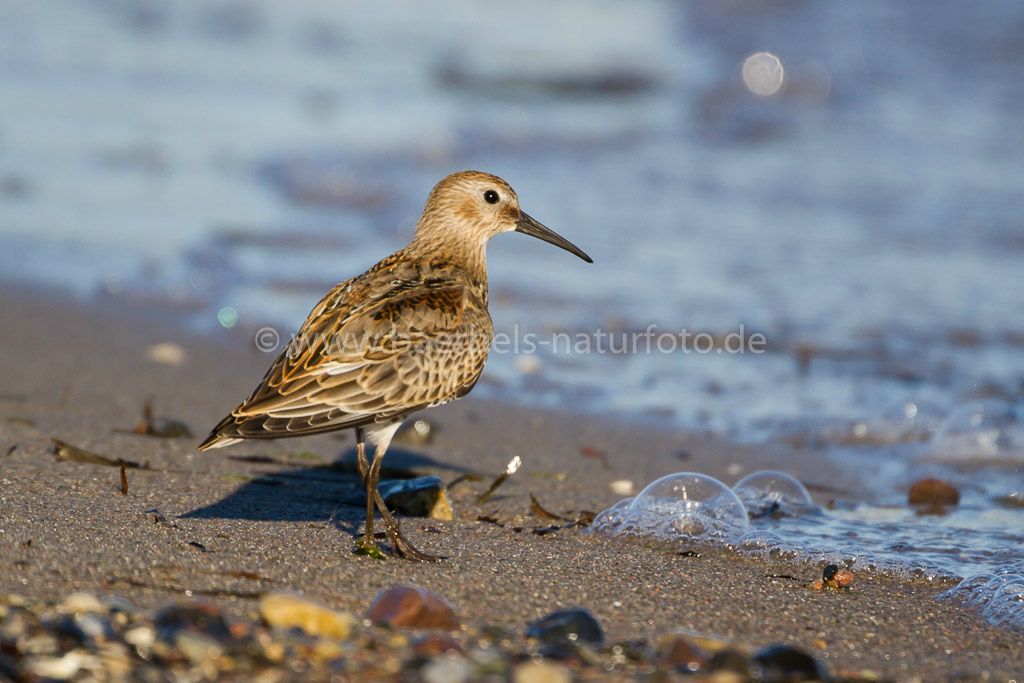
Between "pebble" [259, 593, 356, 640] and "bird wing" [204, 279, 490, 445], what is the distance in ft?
3.71

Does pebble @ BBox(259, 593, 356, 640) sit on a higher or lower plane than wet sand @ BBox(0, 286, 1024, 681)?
lower

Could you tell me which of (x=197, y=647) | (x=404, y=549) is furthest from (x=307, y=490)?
(x=197, y=647)

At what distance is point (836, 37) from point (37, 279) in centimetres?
1257

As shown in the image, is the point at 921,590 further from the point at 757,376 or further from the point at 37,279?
the point at 37,279

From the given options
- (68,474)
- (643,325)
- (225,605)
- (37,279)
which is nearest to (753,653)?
(225,605)

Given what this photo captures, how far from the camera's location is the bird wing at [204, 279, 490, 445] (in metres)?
5.15

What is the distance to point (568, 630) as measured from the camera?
409 cm

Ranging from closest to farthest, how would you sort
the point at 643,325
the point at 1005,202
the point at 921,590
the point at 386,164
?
the point at 921,590, the point at 643,325, the point at 1005,202, the point at 386,164

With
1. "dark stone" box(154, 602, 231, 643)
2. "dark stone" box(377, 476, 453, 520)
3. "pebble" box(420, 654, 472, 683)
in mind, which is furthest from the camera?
"dark stone" box(377, 476, 453, 520)

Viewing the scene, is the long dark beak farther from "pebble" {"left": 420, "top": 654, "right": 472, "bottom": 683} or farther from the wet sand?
"pebble" {"left": 420, "top": 654, "right": 472, "bottom": 683}

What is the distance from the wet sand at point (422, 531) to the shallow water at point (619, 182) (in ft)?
2.14

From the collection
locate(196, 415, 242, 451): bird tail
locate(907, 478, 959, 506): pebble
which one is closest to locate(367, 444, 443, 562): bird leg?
locate(196, 415, 242, 451): bird tail

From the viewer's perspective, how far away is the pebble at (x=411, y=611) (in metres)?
4.09

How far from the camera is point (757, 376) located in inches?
324
